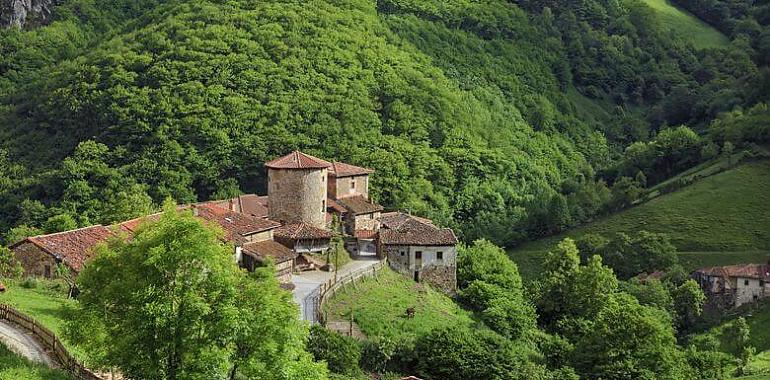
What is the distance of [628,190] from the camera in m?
119

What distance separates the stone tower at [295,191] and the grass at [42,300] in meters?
20.7

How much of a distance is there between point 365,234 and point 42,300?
30929mm

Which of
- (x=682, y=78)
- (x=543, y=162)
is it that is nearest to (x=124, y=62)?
(x=543, y=162)

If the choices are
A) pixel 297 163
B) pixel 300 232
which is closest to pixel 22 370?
pixel 300 232

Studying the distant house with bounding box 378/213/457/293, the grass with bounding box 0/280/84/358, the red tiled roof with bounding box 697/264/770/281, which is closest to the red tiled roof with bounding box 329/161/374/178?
the distant house with bounding box 378/213/457/293

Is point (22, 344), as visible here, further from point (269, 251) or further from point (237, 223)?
point (237, 223)

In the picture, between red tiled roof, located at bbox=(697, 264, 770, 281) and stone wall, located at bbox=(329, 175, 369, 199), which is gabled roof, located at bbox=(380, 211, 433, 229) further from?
red tiled roof, located at bbox=(697, 264, 770, 281)

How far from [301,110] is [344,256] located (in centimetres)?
6265

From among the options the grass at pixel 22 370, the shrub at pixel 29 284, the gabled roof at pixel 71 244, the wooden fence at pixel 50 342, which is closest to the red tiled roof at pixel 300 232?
the gabled roof at pixel 71 244

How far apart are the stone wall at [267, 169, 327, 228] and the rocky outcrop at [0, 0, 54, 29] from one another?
110407 millimetres

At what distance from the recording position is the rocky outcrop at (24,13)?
159 metres

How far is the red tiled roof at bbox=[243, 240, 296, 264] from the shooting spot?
185ft

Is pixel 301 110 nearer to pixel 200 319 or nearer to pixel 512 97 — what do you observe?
pixel 512 97

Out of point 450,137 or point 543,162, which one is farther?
point 543,162
